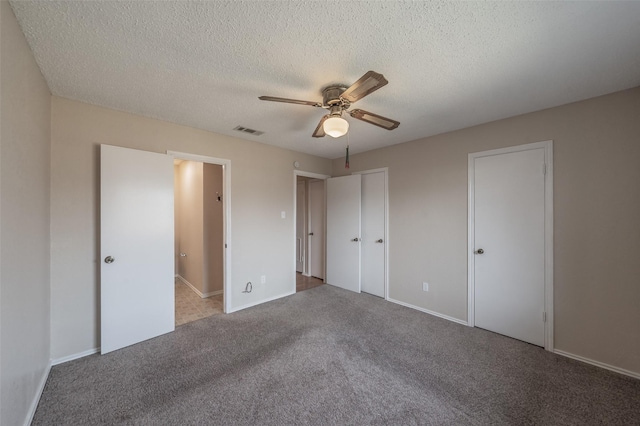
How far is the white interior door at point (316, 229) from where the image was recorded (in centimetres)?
492

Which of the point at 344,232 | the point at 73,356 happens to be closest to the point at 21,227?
the point at 73,356

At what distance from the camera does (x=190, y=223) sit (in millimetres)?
4332

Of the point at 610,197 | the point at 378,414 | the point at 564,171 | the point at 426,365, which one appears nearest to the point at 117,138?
the point at 378,414

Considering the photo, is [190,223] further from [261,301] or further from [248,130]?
[248,130]

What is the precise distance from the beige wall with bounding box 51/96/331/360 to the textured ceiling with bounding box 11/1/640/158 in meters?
0.22

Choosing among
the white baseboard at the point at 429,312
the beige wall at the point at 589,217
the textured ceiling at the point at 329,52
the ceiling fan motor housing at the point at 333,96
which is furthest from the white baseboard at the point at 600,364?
the ceiling fan motor housing at the point at 333,96

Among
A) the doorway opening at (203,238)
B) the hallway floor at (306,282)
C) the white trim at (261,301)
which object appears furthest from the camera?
the hallway floor at (306,282)

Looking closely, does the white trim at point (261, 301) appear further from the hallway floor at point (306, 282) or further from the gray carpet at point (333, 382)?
the gray carpet at point (333, 382)

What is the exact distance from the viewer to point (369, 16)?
1306 mm

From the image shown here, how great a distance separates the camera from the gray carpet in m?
1.60

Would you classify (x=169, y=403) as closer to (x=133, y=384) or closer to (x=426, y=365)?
(x=133, y=384)

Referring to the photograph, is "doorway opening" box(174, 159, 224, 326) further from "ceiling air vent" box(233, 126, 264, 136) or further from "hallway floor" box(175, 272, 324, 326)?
"ceiling air vent" box(233, 126, 264, 136)

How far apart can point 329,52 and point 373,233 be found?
9.53 feet

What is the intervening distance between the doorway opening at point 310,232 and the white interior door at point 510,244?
2643 millimetres
